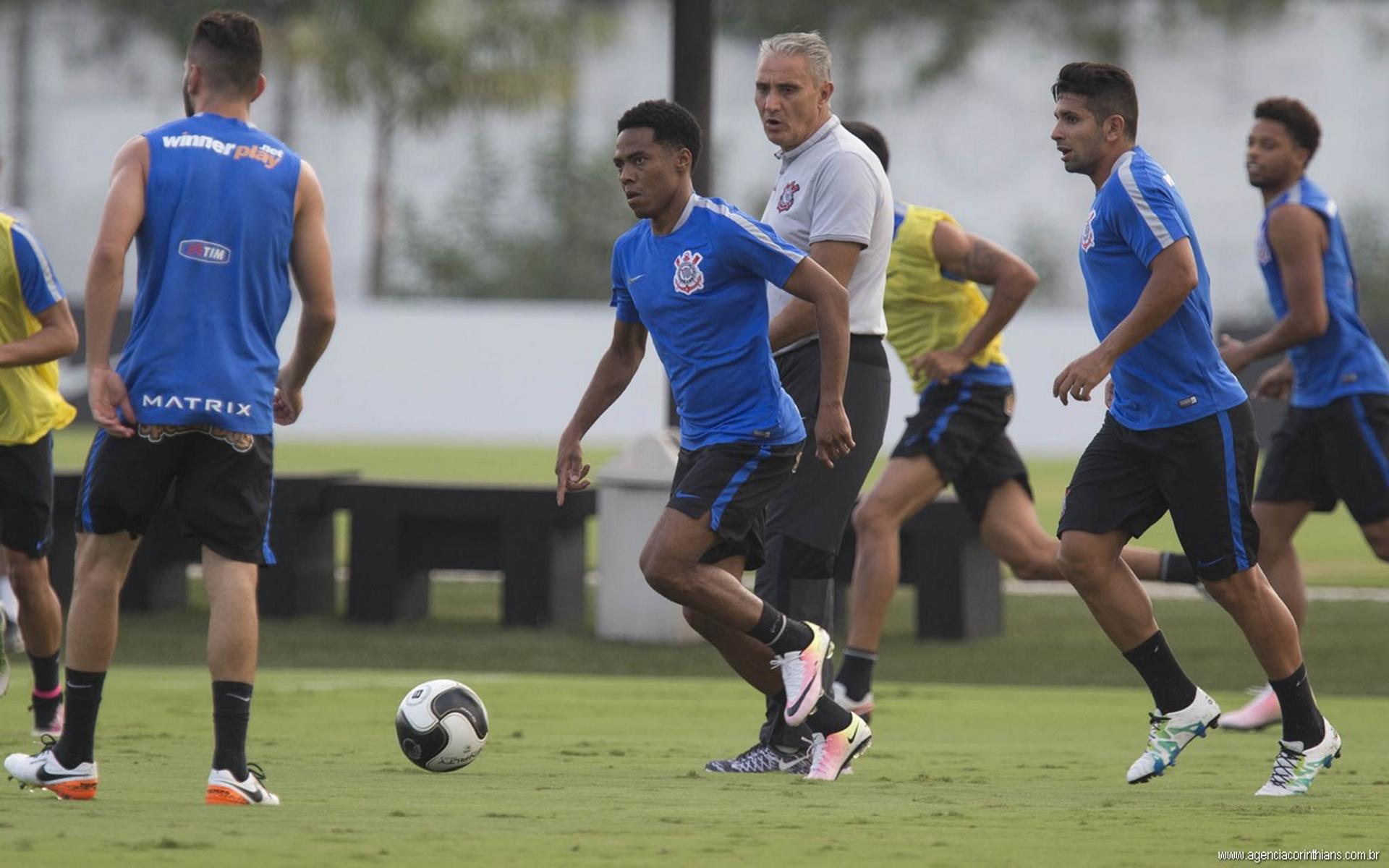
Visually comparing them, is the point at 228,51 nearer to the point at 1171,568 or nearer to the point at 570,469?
the point at 570,469

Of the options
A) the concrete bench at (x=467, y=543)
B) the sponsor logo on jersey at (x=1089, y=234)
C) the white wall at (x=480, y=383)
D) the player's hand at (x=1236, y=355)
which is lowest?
the white wall at (x=480, y=383)

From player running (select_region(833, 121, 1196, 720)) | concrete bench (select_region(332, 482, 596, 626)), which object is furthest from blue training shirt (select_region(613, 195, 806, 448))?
concrete bench (select_region(332, 482, 596, 626))

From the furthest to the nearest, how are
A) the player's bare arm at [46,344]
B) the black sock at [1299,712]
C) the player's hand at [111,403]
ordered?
1. the player's bare arm at [46,344]
2. the black sock at [1299,712]
3. the player's hand at [111,403]

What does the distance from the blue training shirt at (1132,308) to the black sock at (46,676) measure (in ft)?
12.2

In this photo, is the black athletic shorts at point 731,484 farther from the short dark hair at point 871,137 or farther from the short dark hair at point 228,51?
the short dark hair at point 871,137

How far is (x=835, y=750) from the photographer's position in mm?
6184

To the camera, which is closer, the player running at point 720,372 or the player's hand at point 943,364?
the player running at point 720,372

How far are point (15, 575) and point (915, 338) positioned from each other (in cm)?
363

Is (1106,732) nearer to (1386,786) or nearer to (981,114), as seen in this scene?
(1386,786)

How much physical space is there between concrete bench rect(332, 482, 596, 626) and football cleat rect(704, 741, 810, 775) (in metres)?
5.23

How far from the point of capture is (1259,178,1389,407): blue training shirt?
8.09 meters

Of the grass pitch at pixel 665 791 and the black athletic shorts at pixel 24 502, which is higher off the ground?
the black athletic shorts at pixel 24 502

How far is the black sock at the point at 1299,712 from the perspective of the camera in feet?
19.9

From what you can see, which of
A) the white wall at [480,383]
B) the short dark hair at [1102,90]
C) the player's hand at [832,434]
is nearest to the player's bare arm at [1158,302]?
the short dark hair at [1102,90]
